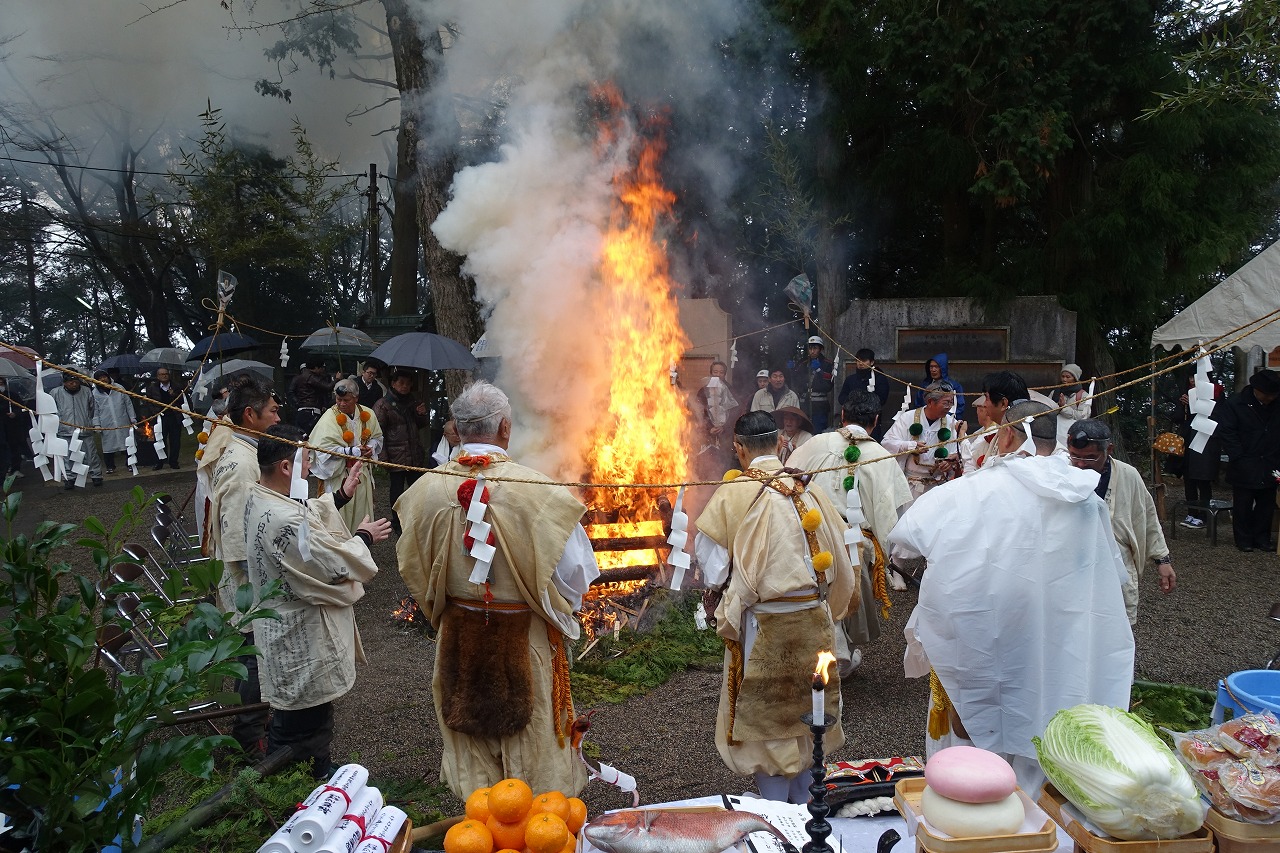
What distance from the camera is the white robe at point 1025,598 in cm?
345

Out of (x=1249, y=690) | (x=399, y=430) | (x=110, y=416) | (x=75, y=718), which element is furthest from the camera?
(x=110, y=416)

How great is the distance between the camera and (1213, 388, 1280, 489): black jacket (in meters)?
9.38

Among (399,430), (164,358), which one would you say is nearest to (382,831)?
(399,430)

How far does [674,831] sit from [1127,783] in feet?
3.91

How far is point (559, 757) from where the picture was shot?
3.79m

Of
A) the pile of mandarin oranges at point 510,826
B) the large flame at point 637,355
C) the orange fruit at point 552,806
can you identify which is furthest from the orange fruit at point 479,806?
the large flame at point 637,355

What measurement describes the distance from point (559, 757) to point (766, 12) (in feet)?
39.5

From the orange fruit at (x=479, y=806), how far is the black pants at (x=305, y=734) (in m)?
1.92

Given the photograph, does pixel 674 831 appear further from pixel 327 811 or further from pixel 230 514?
pixel 230 514

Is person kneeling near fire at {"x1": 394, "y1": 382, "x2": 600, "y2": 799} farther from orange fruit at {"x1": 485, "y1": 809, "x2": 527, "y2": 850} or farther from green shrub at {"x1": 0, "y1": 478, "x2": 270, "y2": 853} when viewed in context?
green shrub at {"x1": 0, "y1": 478, "x2": 270, "y2": 853}

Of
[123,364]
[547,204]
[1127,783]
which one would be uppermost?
[547,204]

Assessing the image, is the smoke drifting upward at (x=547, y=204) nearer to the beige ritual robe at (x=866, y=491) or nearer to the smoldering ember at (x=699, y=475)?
the smoldering ember at (x=699, y=475)

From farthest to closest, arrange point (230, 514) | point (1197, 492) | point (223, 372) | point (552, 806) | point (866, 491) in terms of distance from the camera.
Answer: point (223, 372), point (1197, 492), point (866, 491), point (230, 514), point (552, 806)

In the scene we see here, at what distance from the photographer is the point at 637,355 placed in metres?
9.03
